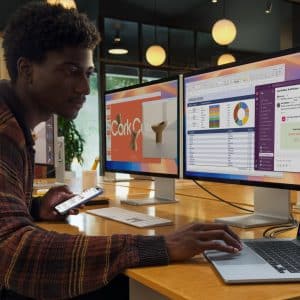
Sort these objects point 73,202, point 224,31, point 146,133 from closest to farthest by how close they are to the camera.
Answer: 1. point 73,202
2. point 146,133
3. point 224,31

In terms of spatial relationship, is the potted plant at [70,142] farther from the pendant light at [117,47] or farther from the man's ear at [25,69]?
the man's ear at [25,69]

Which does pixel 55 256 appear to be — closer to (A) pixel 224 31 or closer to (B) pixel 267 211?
(B) pixel 267 211

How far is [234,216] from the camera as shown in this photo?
1345 mm

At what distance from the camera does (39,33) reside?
1027mm

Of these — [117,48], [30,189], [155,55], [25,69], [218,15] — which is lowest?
[30,189]

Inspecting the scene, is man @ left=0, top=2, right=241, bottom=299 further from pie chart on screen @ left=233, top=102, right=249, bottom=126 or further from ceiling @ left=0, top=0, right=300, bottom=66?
ceiling @ left=0, top=0, right=300, bottom=66

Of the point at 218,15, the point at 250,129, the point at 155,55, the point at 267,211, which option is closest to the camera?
the point at 250,129

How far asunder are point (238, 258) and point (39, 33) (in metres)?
0.67

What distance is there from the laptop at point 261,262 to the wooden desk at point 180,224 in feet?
0.04

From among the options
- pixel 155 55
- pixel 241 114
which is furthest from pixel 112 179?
pixel 155 55

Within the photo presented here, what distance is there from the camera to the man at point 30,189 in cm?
79

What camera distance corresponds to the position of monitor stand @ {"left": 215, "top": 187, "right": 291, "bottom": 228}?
4.00 ft

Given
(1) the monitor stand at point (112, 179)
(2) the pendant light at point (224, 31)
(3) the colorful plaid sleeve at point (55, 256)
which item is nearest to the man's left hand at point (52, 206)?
(3) the colorful plaid sleeve at point (55, 256)

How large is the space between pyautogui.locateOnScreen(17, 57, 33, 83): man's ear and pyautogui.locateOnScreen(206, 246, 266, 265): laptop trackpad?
59 centimetres
